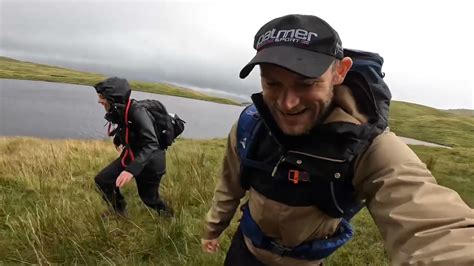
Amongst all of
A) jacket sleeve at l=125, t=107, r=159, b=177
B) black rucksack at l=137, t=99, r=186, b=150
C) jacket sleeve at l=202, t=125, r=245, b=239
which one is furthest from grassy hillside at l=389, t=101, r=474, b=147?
jacket sleeve at l=202, t=125, r=245, b=239

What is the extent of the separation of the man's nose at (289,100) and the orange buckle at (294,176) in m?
0.34

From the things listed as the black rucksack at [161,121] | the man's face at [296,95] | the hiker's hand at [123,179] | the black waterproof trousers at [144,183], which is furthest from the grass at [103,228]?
the man's face at [296,95]

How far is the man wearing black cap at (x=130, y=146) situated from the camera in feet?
18.7

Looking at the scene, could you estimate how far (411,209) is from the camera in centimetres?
160

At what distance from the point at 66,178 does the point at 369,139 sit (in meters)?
7.63

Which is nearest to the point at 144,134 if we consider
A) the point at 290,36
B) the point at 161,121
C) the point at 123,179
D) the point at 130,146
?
the point at 130,146

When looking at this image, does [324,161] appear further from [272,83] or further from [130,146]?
[130,146]

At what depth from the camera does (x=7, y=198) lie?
21.1 ft

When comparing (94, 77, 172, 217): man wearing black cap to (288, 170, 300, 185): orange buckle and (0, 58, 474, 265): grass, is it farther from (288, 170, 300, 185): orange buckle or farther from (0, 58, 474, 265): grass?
(288, 170, 300, 185): orange buckle

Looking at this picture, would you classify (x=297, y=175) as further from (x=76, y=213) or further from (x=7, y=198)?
(x=7, y=198)

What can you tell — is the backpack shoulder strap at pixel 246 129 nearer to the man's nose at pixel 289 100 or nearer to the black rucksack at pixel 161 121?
the man's nose at pixel 289 100

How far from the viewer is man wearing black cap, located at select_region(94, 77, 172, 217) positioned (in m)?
5.71

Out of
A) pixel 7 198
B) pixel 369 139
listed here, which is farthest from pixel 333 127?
pixel 7 198

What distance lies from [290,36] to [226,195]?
4.65 feet
